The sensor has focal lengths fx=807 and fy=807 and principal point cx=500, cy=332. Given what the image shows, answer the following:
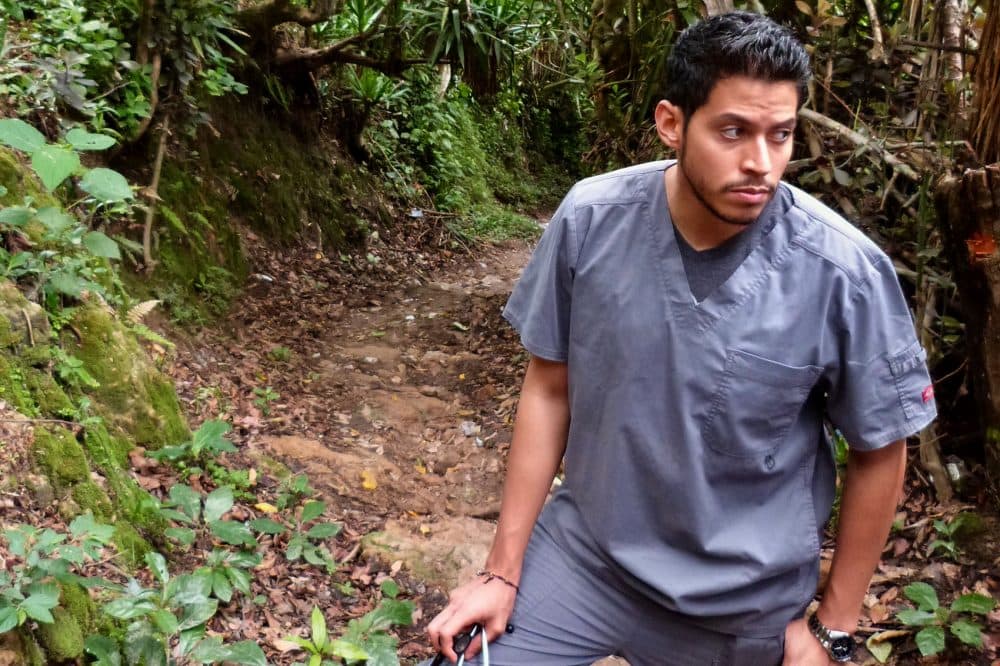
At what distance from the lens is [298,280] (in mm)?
6613

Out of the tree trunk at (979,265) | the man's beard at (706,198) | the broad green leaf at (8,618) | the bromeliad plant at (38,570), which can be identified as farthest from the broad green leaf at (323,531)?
the tree trunk at (979,265)

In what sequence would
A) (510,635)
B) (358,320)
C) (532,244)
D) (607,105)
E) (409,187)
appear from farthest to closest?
(532,244) → (409,187) → (358,320) → (607,105) → (510,635)

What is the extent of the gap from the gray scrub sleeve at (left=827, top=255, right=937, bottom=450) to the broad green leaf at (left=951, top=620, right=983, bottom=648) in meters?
1.36

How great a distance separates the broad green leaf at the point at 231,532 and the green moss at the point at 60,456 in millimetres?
438

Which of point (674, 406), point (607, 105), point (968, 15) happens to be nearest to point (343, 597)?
point (674, 406)

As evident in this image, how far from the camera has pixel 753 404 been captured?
5.05 feet

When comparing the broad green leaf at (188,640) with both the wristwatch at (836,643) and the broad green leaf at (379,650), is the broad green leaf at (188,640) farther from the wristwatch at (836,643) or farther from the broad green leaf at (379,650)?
the wristwatch at (836,643)

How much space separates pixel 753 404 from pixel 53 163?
7.09ft

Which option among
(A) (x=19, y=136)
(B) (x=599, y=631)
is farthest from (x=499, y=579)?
(A) (x=19, y=136)

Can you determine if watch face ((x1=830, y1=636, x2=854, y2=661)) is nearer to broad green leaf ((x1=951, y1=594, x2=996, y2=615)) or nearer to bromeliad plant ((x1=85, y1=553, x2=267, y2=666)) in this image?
broad green leaf ((x1=951, y1=594, x2=996, y2=615))

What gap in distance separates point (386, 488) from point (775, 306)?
2.72 metres

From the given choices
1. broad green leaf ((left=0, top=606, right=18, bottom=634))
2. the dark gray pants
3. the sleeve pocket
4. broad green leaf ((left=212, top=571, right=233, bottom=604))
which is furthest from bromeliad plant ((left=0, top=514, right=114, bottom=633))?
the sleeve pocket

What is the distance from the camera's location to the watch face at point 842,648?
163 cm

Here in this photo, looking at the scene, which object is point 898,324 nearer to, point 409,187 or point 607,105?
point 607,105
